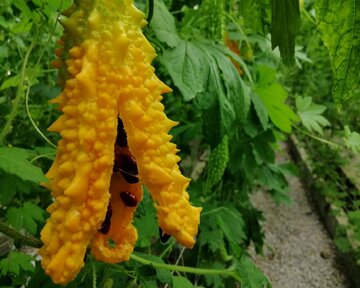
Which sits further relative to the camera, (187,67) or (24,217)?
(24,217)

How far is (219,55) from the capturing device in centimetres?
130

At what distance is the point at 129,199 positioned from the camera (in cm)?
62

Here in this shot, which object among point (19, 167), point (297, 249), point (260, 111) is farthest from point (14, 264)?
point (297, 249)

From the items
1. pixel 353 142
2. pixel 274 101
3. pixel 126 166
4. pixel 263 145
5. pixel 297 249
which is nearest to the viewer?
pixel 126 166

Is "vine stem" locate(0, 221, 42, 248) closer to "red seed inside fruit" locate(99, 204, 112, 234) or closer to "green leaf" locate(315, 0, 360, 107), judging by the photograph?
"red seed inside fruit" locate(99, 204, 112, 234)

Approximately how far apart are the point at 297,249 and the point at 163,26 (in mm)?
2487

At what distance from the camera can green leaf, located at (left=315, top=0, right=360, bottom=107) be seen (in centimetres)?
50

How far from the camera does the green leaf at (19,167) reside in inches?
31.7

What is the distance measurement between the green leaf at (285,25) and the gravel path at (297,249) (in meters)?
2.36

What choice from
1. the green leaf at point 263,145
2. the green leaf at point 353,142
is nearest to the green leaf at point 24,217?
the green leaf at point 263,145

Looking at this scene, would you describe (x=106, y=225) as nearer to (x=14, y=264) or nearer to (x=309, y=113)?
(x=14, y=264)

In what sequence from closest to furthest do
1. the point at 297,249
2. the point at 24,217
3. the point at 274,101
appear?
the point at 24,217 < the point at 274,101 < the point at 297,249

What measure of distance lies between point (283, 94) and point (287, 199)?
4.49ft

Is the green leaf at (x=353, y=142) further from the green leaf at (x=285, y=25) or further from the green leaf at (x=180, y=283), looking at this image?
the green leaf at (x=285, y=25)
